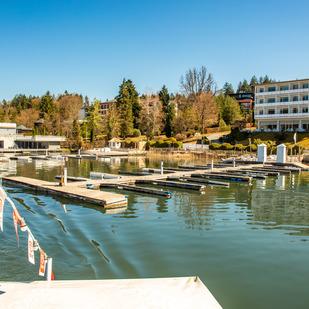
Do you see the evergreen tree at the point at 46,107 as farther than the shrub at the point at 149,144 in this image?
Yes

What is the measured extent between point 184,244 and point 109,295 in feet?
18.1

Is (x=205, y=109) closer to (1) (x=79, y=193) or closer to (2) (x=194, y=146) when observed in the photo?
(2) (x=194, y=146)

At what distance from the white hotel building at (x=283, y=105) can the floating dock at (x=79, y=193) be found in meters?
52.6

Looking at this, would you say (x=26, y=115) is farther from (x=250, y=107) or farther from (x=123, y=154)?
(x=250, y=107)

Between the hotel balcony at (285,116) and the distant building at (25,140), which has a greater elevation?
the hotel balcony at (285,116)

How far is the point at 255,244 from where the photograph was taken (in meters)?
12.3

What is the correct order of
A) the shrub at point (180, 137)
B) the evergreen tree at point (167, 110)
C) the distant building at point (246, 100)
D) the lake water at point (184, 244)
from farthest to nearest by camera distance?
the distant building at point (246, 100), the evergreen tree at point (167, 110), the shrub at point (180, 137), the lake water at point (184, 244)

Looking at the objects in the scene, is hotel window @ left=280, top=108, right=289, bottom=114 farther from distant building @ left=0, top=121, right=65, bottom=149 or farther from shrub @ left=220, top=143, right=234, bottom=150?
distant building @ left=0, top=121, right=65, bottom=149

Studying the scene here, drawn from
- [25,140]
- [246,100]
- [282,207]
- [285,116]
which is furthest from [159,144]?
[246,100]

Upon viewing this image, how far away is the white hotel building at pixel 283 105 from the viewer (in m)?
62.6

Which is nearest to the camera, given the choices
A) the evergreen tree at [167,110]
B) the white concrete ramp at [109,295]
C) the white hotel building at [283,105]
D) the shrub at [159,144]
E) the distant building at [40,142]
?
the white concrete ramp at [109,295]

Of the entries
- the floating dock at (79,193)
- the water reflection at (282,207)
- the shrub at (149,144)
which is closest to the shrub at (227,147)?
the shrub at (149,144)

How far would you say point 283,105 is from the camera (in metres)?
65.1

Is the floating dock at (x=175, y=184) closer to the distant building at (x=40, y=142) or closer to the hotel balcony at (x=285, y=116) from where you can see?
the hotel balcony at (x=285, y=116)
